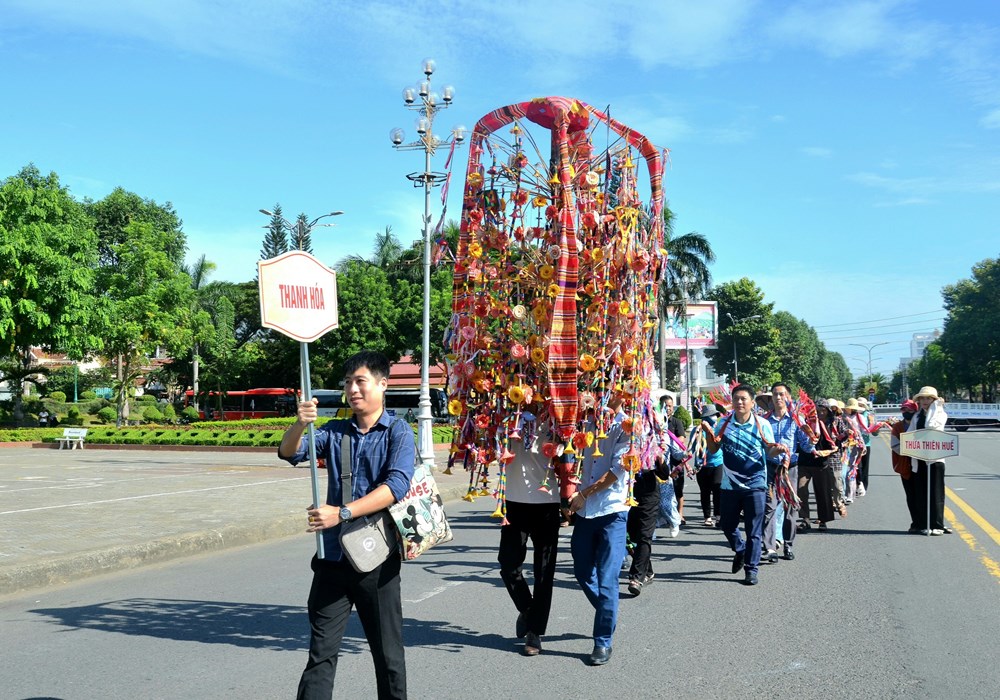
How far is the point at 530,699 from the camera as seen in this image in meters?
4.86

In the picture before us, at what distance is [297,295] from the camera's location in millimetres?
4129

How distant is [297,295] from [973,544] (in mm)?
8985

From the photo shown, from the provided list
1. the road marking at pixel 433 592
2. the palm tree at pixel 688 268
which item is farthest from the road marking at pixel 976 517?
the palm tree at pixel 688 268

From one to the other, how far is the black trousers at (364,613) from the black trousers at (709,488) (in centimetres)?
772

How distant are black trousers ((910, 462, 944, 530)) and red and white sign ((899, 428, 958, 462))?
15 centimetres

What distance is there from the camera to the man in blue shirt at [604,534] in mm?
5617

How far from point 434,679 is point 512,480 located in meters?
1.35

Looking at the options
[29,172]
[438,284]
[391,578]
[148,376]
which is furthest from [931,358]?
[391,578]

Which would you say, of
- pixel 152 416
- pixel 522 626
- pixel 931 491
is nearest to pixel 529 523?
pixel 522 626

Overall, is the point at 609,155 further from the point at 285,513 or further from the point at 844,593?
the point at 285,513

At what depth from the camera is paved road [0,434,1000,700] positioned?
16.8 ft

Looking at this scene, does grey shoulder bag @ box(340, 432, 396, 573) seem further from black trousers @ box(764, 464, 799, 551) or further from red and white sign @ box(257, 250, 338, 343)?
black trousers @ box(764, 464, 799, 551)

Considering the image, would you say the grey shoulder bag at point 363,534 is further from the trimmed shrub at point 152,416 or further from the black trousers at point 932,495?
the trimmed shrub at point 152,416

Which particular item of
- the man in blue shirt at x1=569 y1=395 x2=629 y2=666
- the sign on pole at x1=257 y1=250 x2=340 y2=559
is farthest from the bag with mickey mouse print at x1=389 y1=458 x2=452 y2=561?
the man in blue shirt at x1=569 y1=395 x2=629 y2=666
